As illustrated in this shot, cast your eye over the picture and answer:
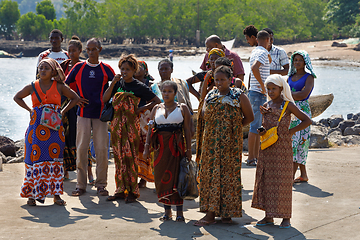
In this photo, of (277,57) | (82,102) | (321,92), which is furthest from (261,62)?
(321,92)

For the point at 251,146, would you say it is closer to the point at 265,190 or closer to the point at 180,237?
the point at 265,190

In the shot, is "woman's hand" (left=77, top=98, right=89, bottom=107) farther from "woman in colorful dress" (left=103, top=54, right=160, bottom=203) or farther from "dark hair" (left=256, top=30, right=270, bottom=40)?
"dark hair" (left=256, top=30, right=270, bottom=40)

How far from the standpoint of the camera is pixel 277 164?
444cm

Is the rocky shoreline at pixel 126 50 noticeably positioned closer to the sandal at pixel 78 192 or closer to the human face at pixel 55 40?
the human face at pixel 55 40

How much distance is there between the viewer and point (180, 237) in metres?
4.16

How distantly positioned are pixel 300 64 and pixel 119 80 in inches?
95.9

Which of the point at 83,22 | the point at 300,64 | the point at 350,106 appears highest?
the point at 83,22

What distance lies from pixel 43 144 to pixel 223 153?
213 centimetres

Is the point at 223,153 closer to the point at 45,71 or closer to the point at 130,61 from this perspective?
the point at 130,61

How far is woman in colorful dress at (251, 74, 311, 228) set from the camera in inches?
173

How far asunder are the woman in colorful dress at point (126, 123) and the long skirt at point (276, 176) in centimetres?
161

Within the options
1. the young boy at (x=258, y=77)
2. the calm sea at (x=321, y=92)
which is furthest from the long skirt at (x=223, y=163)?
the calm sea at (x=321, y=92)

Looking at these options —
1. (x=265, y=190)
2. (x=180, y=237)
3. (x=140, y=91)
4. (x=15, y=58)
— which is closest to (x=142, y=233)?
(x=180, y=237)

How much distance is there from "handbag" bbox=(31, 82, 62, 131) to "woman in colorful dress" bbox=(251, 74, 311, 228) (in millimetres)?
2333
